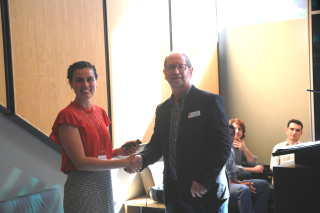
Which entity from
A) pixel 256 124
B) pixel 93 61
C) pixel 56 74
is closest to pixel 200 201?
pixel 56 74

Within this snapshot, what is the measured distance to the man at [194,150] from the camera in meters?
1.92

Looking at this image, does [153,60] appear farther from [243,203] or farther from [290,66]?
[290,66]

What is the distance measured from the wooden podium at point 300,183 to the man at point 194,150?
16.6 inches

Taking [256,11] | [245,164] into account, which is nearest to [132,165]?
[245,164]

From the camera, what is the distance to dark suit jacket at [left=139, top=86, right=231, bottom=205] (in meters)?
1.91

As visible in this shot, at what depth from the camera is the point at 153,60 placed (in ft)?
14.9

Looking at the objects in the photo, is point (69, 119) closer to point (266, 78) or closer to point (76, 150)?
point (76, 150)

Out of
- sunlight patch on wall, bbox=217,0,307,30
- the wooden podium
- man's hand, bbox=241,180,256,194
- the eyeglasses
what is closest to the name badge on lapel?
the eyeglasses

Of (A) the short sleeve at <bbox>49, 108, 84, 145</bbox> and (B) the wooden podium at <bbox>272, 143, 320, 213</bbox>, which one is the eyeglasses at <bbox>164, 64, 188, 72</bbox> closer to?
(A) the short sleeve at <bbox>49, 108, 84, 145</bbox>

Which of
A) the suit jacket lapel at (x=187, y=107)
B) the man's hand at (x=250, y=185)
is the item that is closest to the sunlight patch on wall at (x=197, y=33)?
the man's hand at (x=250, y=185)

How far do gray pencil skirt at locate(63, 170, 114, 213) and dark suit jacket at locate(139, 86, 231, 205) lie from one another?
1.50 ft

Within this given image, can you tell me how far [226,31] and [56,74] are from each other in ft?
13.8

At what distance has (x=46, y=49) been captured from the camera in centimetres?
288

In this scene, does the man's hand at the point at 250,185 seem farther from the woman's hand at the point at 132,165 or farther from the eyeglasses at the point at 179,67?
the eyeglasses at the point at 179,67
